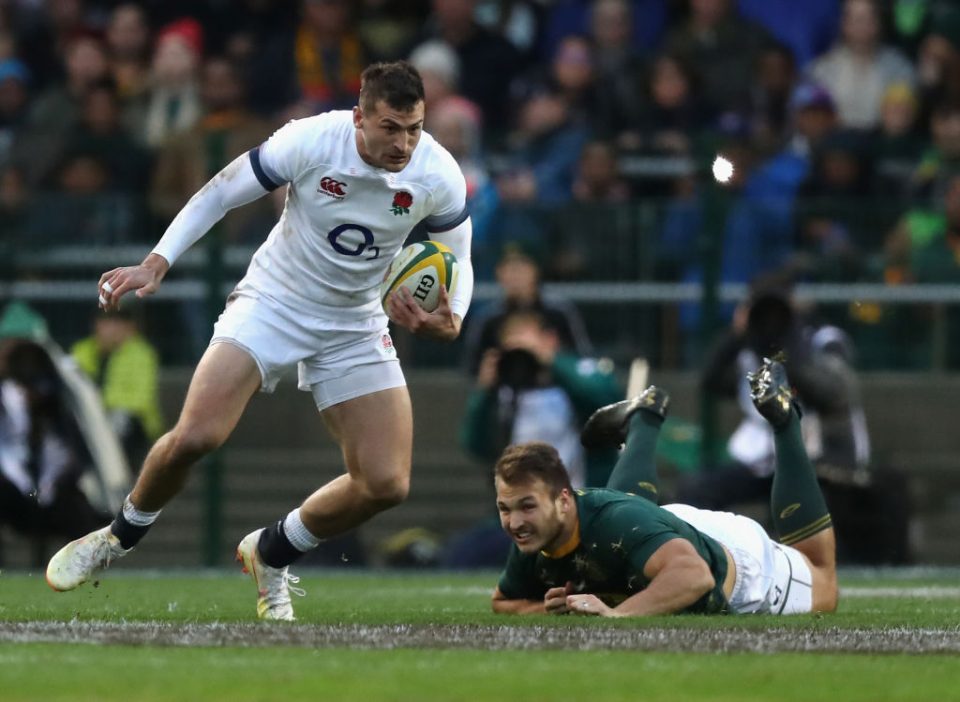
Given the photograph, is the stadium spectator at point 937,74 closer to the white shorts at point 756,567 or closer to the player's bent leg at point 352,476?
the white shorts at point 756,567

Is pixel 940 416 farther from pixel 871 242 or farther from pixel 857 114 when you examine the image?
pixel 857 114

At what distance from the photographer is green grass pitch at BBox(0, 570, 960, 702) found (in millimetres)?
5688

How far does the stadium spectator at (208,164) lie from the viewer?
14320mm

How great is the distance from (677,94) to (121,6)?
5.19 m

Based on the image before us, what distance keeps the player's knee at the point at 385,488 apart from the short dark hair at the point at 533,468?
0.56 meters

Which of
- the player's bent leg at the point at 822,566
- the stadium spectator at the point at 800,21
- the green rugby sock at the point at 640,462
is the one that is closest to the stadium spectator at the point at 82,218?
the stadium spectator at the point at 800,21

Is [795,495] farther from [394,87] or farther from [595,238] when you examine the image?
[595,238]

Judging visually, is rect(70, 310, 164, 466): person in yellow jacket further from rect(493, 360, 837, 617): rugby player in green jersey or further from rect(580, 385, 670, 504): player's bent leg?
rect(493, 360, 837, 617): rugby player in green jersey

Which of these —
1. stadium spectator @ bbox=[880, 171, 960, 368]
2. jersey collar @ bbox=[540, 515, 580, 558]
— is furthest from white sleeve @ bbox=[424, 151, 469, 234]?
stadium spectator @ bbox=[880, 171, 960, 368]

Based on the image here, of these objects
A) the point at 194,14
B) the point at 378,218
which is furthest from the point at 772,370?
the point at 194,14

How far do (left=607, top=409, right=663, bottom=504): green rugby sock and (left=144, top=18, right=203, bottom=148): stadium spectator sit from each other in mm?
6866

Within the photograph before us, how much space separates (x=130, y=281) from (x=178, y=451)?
2.29 ft

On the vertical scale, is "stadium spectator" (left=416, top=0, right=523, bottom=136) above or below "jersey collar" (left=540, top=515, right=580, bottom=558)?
above

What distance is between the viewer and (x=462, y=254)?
Result: 8367 millimetres
